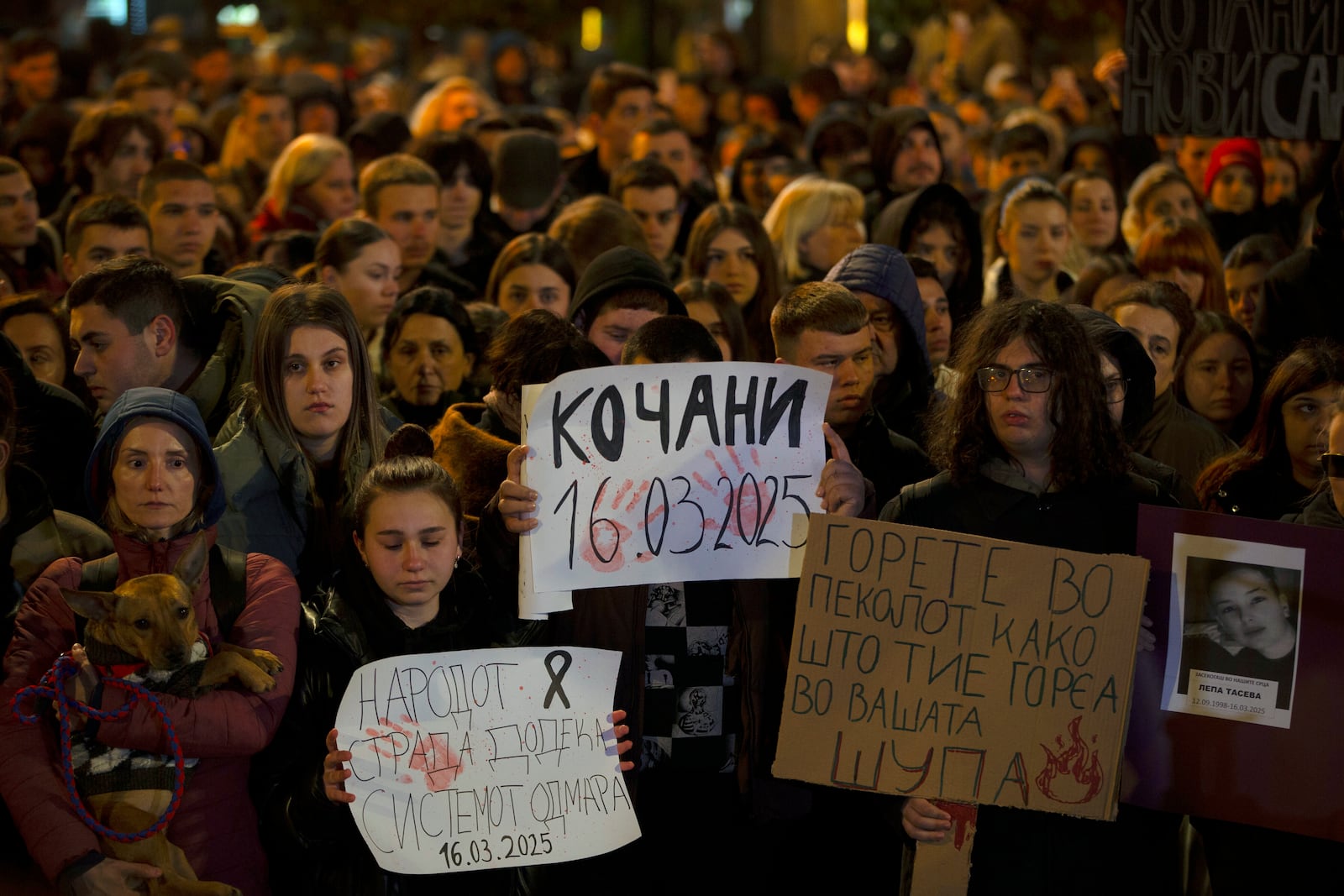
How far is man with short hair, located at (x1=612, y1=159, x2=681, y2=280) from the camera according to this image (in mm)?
8055

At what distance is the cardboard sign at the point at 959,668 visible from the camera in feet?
11.7

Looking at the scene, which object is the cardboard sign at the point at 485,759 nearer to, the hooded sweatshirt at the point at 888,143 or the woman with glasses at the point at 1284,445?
the woman with glasses at the point at 1284,445

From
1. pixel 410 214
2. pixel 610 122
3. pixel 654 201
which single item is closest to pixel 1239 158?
pixel 654 201

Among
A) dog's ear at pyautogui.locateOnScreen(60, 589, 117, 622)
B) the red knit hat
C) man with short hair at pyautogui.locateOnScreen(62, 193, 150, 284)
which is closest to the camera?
dog's ear at pyautogui.locateOnScreen(60, 589, 117, 622)

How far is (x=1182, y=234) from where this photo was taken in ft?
22.9

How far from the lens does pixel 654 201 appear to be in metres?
8.06

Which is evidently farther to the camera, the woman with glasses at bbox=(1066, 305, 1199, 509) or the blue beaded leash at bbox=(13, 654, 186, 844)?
the woman with glasses at bbox=(1066, 305, 1199, 509)

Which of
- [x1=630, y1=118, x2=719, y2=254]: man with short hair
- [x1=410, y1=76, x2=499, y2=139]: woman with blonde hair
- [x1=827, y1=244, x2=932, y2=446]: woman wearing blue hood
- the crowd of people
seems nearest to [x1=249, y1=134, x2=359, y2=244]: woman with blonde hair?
the crowd of people

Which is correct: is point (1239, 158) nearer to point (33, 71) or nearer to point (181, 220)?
point (181, 220)

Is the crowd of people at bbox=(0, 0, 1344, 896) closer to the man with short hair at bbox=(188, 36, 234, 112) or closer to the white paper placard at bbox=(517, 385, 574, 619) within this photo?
the white paper placard at bbox=(517, 385, 574, 619)

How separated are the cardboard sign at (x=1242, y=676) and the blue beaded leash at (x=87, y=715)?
211 cm

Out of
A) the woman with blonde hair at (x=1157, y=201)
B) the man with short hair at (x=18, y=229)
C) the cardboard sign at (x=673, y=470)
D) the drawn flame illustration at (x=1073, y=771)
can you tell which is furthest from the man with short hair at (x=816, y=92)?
the drawn flame illustration at (x=1073, y=771)

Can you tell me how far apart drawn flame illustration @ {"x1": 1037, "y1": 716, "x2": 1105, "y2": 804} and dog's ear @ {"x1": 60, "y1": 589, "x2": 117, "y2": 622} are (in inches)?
80.5

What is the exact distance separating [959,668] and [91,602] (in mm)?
1895
